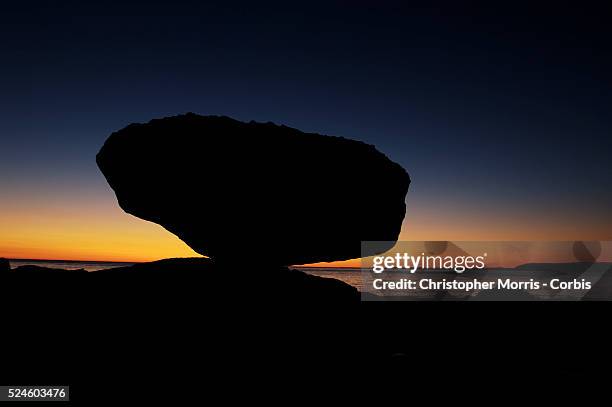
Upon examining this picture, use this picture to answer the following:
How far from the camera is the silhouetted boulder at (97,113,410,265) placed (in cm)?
1444

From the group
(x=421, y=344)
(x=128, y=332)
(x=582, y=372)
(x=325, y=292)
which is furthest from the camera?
(x=325, y=292)

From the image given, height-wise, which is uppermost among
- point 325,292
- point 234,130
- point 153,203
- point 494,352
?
point 234,130

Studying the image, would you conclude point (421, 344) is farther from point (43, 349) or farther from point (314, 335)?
point (43, 349)

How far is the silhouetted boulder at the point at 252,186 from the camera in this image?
1444cm

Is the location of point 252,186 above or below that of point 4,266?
above

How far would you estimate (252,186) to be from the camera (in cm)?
1436

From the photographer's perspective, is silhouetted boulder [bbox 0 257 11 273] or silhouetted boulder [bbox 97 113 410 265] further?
silhouetted boulder [bbox 97 113 410 265]

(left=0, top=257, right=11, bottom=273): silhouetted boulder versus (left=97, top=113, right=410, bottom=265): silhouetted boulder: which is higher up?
(left=97, top=113, right=410, bottom=265): silhouetted boulder

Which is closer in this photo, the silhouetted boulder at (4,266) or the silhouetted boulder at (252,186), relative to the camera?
the silhouetted boulder at (4,266)

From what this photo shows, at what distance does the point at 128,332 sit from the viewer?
11.0 metres

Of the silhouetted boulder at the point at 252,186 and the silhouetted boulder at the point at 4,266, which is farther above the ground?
the silhouetted boulder at the point at 252,186

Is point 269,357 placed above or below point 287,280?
below

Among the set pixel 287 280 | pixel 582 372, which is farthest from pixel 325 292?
pixel 582 372

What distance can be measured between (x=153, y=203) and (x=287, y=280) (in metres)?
5.59
